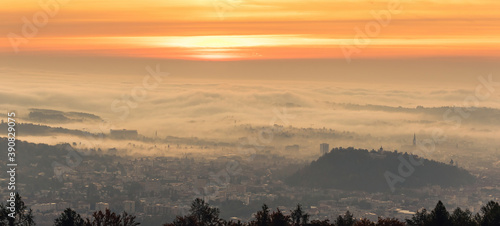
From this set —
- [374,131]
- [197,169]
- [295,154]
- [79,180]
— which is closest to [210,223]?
[79,180]

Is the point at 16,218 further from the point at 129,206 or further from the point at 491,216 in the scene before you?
the point at 129,206

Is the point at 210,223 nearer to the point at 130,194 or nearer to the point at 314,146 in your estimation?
A: the point at 130,194

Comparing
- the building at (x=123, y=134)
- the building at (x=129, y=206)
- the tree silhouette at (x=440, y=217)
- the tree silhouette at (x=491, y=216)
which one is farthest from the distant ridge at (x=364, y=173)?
the tree silhouette at (x=440, y=217)

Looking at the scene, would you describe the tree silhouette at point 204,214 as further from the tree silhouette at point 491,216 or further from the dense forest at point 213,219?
the tree silhouette at point 491,216

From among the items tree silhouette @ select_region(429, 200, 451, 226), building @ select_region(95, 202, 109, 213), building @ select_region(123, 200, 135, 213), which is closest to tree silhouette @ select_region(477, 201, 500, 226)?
tree silhouette @ select_region(429, 200, 451, 226)

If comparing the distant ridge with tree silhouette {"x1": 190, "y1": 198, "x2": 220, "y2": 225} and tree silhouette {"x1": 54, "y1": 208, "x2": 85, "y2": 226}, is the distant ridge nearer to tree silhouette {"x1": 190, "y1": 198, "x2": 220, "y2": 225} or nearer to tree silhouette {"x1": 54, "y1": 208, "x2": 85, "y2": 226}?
tree silhouette {"x1": 190, "y1": 198, "x2": 220, "y2": 225}

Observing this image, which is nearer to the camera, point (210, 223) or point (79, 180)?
point (210, 223)
